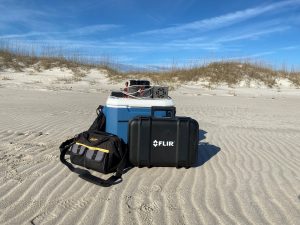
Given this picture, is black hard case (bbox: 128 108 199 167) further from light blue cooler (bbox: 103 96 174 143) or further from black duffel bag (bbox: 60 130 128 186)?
light blue cooler (bbox: 103 96 174 143)

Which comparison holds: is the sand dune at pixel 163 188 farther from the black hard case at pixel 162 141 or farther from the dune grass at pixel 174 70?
the dune grass at pixel 174 70

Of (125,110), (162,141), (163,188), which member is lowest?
(163,188)

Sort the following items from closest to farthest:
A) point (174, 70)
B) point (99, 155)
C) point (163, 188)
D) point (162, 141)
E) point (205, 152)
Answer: point (163, 188) < point (99, 155) < point (162, 141) < point (205, 152) < point (174, 70)

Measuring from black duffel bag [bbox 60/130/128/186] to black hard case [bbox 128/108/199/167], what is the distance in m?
0.18

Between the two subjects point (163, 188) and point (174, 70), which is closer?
point (163, 188)

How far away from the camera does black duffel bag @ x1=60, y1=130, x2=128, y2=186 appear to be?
4413mm

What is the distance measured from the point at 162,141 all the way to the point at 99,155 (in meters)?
0.77

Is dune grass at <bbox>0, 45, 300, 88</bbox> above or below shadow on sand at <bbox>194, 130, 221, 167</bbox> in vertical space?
above

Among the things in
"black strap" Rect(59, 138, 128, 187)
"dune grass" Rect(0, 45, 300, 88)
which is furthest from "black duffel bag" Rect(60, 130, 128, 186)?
"dune grass" Rect(0, 45, 300, 88)

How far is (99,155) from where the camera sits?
4.47 metres

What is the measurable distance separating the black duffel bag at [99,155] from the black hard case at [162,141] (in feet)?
0.60

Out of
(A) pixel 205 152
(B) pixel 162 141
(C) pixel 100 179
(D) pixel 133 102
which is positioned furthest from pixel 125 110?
(A) pixel 205 152

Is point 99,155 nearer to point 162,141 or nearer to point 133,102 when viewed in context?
point 162,141

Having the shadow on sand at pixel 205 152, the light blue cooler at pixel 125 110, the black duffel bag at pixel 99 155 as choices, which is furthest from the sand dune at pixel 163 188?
the light blue cooler at pixel 125 110
